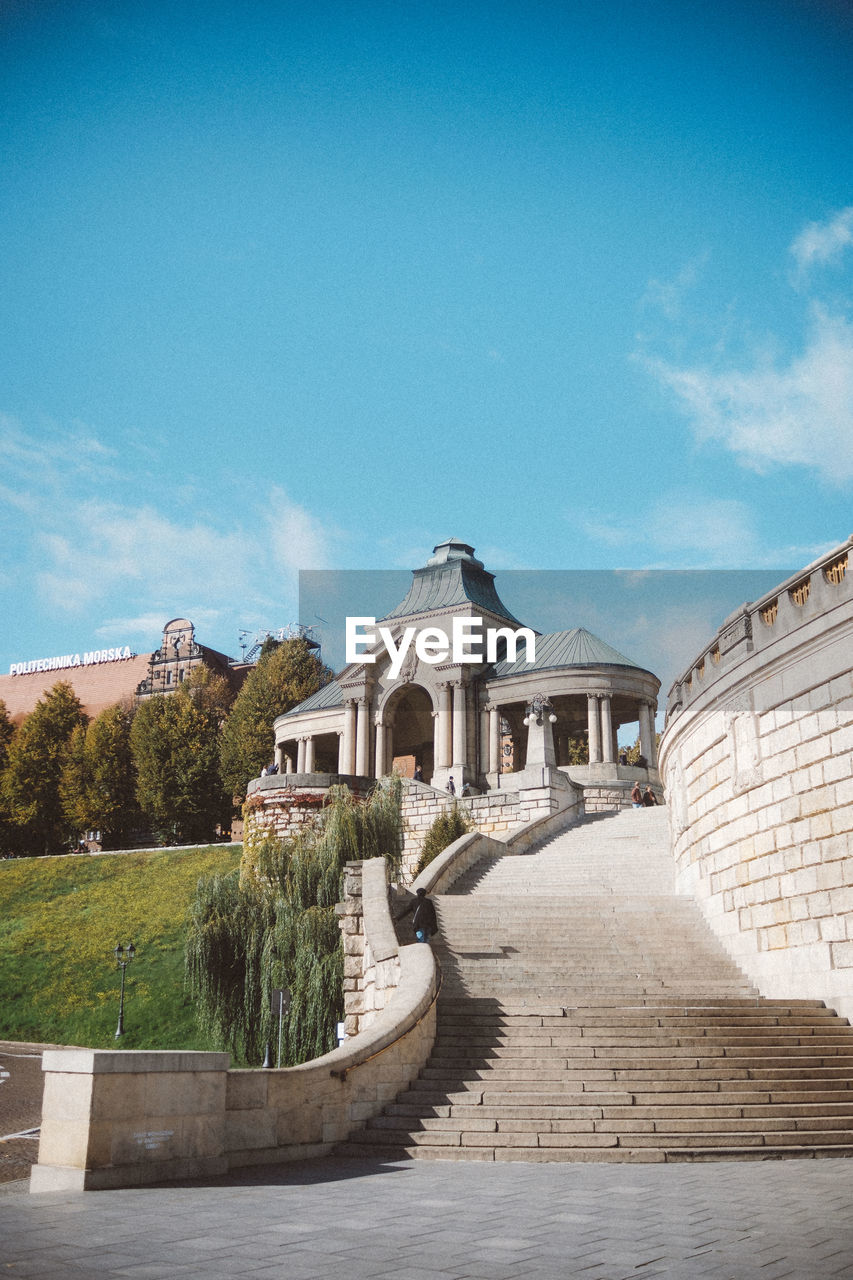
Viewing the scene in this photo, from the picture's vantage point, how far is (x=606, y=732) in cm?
4441

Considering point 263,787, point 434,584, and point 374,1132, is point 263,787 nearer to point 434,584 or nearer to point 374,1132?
point 434,584

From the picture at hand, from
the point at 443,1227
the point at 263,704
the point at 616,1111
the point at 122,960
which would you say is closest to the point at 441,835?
the point at 122,960

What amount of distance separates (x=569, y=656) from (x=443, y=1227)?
4110 centimetres

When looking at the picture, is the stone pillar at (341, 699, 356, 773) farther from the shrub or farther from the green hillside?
the shrub

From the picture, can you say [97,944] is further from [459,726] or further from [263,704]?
[263,704]

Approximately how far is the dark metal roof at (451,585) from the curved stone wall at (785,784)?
106 feet

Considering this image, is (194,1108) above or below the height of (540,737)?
below

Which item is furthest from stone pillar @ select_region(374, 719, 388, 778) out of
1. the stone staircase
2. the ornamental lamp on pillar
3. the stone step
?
the stone step

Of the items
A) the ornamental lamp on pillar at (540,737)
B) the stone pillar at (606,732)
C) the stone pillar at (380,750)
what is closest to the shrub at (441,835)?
the ornamental lamp on pillar at (540,737)

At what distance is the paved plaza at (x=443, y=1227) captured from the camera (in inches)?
224

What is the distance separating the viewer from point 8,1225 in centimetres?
659

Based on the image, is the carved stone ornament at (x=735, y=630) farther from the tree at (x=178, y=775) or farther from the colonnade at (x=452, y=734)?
the tree at (x=178, y=775)

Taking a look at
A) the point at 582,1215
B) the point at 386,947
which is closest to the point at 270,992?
the point at 386,947

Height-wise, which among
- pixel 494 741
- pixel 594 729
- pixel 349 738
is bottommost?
pixel 594 729
